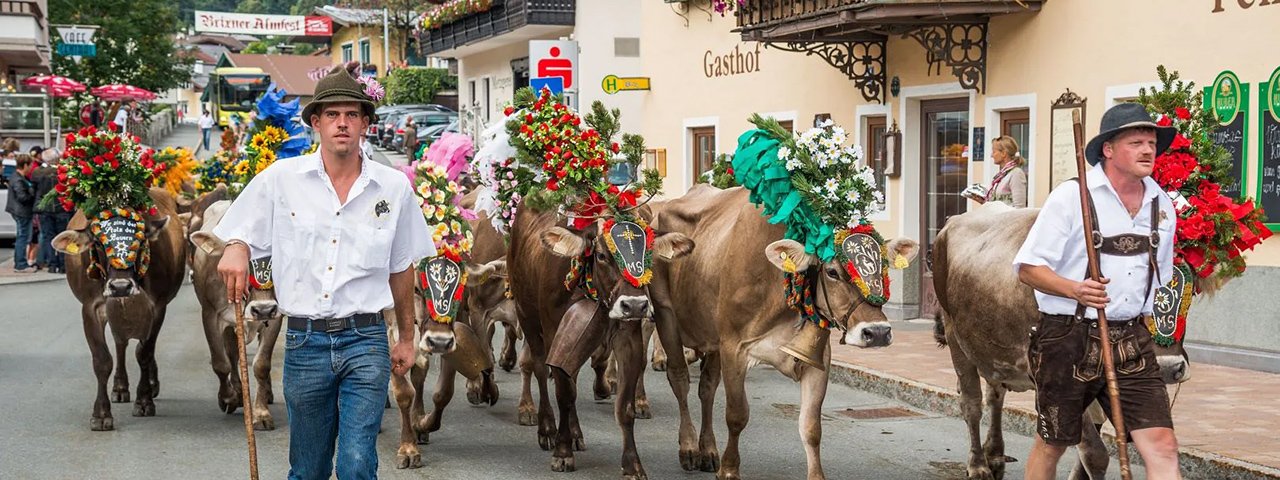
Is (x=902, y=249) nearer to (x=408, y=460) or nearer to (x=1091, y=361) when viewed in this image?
(x=1091, y=361)

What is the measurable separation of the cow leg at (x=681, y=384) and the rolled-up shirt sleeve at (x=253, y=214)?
13.7ft

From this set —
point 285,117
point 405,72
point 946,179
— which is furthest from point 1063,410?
point 405,72

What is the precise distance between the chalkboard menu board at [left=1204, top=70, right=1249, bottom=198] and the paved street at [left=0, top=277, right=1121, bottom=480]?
3.36m

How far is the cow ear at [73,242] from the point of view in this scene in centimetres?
1062

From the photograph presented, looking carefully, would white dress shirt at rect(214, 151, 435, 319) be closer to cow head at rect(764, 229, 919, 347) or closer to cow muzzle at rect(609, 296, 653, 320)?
cow head at rect(764, 229, 919, 347)

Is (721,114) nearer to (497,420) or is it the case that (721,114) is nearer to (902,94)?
(902,94)

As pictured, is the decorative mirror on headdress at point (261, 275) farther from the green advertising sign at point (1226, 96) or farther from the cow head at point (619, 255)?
the green advertising sign at point (1226, 96)

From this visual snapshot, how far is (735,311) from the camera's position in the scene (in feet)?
28.3

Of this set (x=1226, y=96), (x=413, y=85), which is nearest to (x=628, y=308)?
(x=1226, y=96)

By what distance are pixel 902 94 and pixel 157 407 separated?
8.84m

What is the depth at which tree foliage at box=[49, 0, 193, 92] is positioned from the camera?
174 feet

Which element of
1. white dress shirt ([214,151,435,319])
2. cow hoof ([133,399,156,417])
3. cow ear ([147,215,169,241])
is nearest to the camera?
white dress shirt ([214,151,435,319])

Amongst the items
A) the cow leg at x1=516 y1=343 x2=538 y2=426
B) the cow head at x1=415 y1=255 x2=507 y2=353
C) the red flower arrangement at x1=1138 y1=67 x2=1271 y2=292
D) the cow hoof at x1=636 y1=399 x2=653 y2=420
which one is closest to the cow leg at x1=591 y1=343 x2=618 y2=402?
the cow hoof at x1=636 y1=399 x2=653 y2=420

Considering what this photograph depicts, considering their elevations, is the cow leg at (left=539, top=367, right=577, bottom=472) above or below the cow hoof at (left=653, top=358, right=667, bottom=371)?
above
